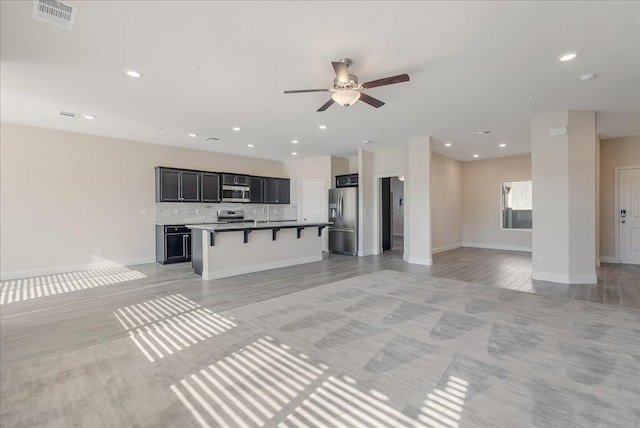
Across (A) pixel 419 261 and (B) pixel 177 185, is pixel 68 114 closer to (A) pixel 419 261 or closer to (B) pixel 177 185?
(B) pixel 177 185

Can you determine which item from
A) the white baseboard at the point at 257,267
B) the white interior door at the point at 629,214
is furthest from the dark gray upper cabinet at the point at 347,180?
the white interior door at the point at 629,214

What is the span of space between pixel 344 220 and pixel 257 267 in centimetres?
302

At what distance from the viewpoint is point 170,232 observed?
6.71 meters

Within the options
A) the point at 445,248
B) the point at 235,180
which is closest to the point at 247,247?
the point at 235,180

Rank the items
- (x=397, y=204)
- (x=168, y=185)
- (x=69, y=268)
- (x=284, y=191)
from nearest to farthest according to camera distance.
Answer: (x=69, y=268), (x=168, y=185), (x=284, y=191), (x=397, y=204)

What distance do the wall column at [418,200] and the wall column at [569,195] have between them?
6.64 ft

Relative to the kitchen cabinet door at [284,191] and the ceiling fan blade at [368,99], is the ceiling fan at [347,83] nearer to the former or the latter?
the ceiling fan blade at [368,99]

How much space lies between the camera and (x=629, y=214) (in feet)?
21.4

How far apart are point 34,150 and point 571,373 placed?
8322 millimetres

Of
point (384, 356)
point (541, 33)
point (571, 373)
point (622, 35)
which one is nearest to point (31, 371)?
point (384, 356)

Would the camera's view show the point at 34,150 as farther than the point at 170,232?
No

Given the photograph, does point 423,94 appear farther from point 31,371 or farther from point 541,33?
point 31,371

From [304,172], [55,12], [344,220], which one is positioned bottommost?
[344,220]

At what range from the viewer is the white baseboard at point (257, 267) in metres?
5.32
